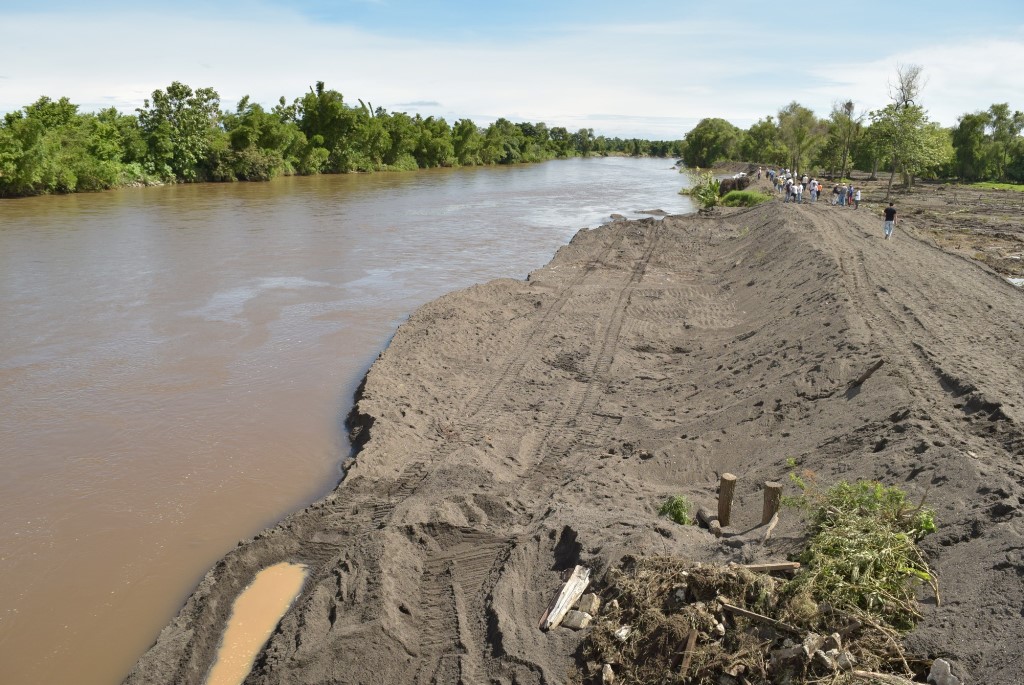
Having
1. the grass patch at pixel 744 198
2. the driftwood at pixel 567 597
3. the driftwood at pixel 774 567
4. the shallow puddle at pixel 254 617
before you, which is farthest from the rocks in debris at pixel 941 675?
the grass patch at pixel 744 198

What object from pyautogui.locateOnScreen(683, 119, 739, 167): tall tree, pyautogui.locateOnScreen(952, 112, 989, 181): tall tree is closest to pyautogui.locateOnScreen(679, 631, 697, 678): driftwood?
pyautogui.locateOnScreen(952, 112, 989, 181): tall tree

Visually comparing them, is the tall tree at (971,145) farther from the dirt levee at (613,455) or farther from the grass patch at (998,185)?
the dirt levee at (613,455)

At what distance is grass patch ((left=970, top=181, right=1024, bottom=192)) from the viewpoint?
4959 cm

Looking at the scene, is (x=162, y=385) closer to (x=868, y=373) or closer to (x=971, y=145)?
(x=868, y=373)

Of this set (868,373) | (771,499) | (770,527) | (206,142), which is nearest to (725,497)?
(771,499)

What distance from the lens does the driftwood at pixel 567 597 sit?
20.5 feet

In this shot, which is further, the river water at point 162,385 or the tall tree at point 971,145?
the tall tree at point 971,145

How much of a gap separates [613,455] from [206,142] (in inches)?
2002

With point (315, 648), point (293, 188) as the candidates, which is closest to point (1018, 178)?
point (293, 188)

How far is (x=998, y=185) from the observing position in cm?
5266

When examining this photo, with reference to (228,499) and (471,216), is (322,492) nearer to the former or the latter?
(228,499)

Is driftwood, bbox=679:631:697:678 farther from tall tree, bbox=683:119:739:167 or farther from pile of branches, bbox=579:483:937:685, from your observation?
tall tree, bbox=683:119:739:167

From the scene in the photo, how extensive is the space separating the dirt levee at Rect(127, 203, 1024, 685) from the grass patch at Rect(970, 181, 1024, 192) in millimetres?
38552

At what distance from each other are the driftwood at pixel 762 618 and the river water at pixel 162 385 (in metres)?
5.55
